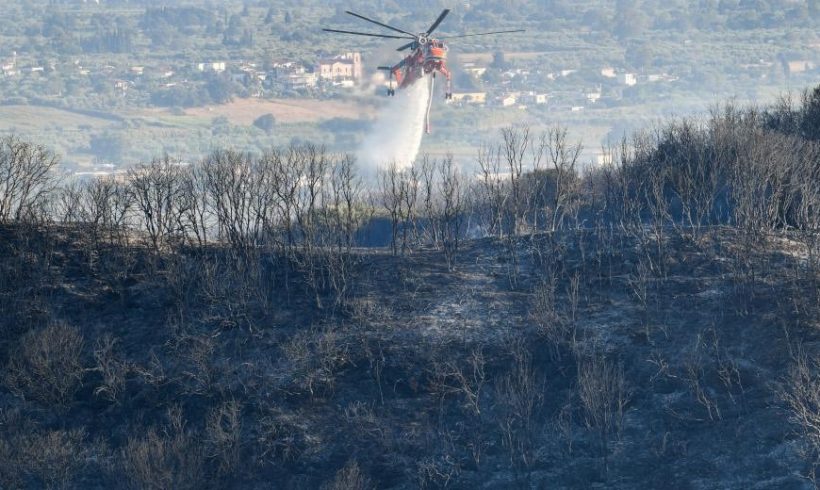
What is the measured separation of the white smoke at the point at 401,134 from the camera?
488ft

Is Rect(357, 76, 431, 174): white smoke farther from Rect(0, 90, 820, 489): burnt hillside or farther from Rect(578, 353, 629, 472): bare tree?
Rect(578, 353, 629, 472): bare tree

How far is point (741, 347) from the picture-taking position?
212 feet

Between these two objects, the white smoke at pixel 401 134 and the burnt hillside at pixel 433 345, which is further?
the white smoke at pixel 401 134

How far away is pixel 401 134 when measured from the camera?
15388 centimetres

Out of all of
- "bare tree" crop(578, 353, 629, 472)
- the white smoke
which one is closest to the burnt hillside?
"bare tree" crop(578, 353, 629, 472)

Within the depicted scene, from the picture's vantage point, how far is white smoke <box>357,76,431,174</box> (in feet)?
488

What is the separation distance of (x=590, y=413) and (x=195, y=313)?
812 inches

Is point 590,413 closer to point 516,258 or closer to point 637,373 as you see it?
point 637,373

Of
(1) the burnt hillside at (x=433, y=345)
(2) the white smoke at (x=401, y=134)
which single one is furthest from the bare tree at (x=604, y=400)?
(2) the white smoke at (x=401, y=134)

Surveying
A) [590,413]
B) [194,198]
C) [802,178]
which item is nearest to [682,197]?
[802,178]

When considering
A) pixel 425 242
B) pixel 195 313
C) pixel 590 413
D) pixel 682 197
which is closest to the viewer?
pixel 590 413

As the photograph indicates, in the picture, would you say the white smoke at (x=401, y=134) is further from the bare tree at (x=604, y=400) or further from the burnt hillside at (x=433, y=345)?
the bare tree at (x=604, y=400)

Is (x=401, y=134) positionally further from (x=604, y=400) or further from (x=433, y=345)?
(x=604, y=400)

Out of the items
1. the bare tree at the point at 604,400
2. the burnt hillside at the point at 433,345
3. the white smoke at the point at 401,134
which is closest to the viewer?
the burnt hillside at the point at 433,345
